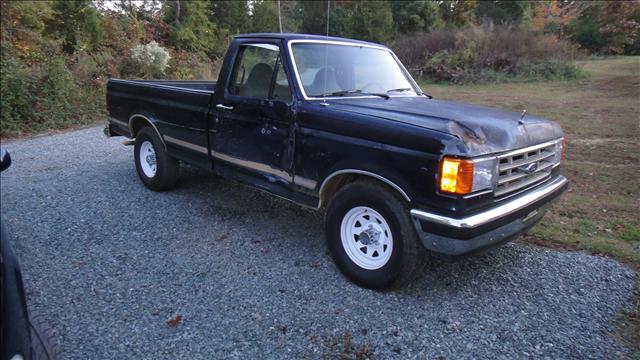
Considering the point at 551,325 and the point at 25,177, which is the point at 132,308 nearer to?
the point at 551,325

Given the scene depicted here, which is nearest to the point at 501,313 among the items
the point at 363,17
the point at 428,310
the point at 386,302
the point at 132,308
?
the point at 428,310

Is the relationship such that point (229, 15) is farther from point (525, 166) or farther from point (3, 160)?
point (3, 160)

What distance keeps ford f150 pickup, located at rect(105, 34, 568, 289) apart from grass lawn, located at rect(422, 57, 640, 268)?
1.00 meters

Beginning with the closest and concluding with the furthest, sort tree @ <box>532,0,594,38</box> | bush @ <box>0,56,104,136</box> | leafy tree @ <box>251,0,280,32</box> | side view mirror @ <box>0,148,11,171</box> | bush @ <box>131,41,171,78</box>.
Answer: side view mirror @ <box>0,148,11,171</box>
bush @ <box>0,56,104,136</box>
bush @ <box>131,41,171,78</box>
leafy tree @ <box>251,0,280,32</box>
tree @ <box>532,0,594,38</box>

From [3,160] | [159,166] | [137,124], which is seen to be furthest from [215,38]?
[3,160]

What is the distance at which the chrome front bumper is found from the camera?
290cm

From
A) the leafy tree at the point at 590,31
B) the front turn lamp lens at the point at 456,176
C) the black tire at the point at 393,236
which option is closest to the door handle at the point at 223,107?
the black tire at the point at 393,236

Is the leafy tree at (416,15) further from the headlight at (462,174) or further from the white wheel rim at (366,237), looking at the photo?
the headlight at (462,174)

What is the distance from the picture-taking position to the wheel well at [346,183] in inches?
125

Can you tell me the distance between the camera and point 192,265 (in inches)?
153

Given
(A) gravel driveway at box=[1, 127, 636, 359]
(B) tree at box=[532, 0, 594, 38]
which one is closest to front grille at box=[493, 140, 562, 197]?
(A) gravel driveway at box=[1, 127, 636, 359]

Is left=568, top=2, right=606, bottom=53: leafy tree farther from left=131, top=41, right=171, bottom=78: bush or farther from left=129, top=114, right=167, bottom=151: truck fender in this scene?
left=129, top=114, right=167, bottom=151: truck fender

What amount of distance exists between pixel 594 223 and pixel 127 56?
556 inches

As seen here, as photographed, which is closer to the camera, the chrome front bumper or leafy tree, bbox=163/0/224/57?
the chrome front bumper
